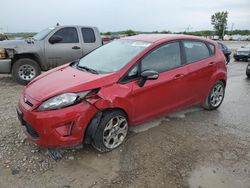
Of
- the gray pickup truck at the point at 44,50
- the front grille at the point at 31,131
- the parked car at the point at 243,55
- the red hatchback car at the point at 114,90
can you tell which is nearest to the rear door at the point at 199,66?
the red hatchback car at the point at 114,90

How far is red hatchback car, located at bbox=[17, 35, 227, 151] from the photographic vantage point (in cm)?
324

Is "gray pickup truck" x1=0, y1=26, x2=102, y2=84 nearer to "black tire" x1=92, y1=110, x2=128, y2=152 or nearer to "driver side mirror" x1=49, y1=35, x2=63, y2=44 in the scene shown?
"driver side mirror" x1=49, y1=35, x2=63, y2=44

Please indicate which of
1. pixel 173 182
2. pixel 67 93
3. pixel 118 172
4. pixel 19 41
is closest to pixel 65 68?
pixel 67 93

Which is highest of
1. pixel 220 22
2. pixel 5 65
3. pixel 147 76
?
pixel 220 22

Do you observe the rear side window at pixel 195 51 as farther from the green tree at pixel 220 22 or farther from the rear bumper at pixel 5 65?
the green tree at pixel 220 22

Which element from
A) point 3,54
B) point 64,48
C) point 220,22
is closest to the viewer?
point 3,54

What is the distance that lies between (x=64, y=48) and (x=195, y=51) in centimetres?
446

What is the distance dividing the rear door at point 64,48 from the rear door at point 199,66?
4255 millimetres

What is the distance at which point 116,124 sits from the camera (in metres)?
3.70

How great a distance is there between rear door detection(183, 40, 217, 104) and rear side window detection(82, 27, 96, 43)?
13.9ft

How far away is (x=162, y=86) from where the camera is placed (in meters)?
4.13

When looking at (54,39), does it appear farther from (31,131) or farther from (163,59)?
(31,131)

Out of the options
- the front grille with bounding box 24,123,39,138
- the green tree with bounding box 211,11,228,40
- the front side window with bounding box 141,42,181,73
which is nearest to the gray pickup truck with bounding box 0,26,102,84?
the front side window with bounding box 141,42,181,73

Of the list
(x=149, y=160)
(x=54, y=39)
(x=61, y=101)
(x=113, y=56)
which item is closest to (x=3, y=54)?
(x=54, y=39)
